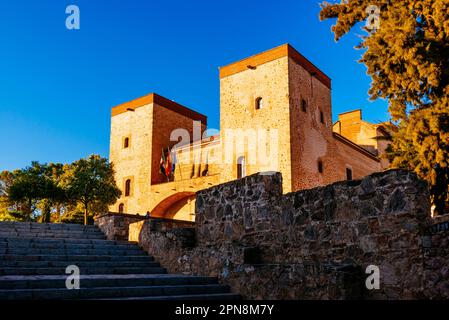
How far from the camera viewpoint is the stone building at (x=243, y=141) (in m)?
26.9

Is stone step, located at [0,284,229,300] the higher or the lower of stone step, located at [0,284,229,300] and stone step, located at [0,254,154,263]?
the lower

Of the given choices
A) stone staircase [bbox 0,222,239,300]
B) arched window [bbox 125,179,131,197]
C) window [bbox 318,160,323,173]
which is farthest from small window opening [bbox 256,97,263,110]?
stone staircase [bbox 0,222,239,300]

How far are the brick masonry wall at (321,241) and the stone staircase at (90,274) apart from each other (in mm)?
523

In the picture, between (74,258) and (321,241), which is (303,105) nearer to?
(74,258)

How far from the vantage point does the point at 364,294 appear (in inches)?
243

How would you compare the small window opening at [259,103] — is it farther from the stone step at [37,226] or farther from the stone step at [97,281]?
the stone step at [97,281]

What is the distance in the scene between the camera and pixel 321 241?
7.43 m

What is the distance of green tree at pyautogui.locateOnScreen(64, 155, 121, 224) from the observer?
24719 mm

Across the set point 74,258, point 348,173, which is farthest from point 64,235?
point 348,173

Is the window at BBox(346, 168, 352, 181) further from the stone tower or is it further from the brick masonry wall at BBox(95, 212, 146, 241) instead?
the brick masonry wall at BBox(95, 212, 146, 241)

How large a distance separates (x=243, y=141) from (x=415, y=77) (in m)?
15.1

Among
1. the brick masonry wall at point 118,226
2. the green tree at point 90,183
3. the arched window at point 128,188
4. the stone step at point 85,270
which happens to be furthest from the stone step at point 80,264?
the arched window at point 128,188
